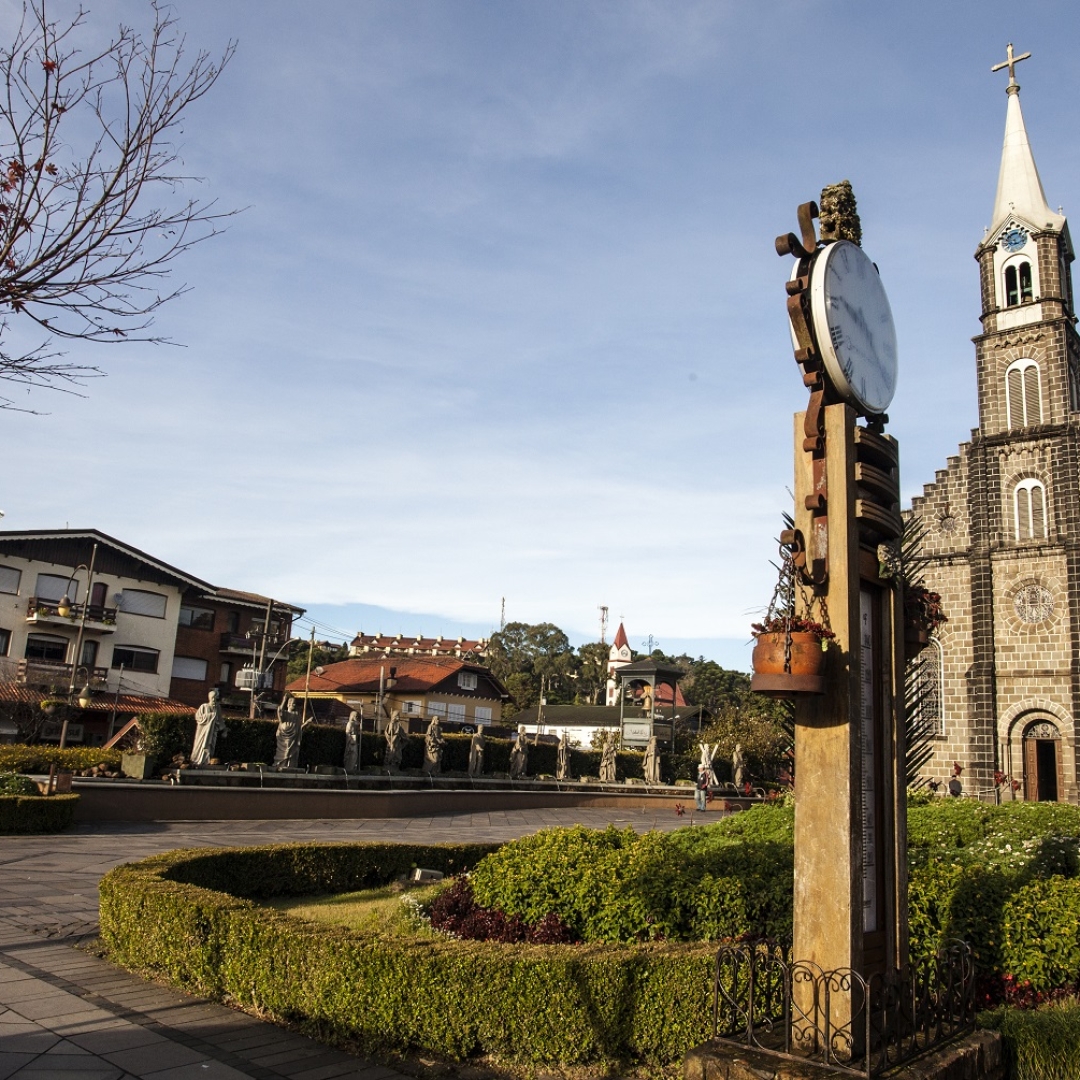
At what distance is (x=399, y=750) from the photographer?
95.9ft

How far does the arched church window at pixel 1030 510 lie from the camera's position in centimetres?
3481

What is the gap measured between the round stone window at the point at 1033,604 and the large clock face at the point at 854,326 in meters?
32.1

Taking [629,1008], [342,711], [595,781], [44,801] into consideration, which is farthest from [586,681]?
[629,1008]

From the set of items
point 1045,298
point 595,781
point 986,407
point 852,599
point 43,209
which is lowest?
point 595,781

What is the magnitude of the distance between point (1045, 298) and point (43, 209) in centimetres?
3777

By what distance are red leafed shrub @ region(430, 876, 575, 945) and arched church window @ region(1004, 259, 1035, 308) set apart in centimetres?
3555

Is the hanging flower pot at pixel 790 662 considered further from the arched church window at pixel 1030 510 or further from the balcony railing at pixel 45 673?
the balcony railing at pixel 45 673

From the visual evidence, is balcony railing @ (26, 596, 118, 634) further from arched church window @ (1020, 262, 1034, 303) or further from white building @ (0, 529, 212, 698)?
arched church window @ (1020, 262, 1034, 303)

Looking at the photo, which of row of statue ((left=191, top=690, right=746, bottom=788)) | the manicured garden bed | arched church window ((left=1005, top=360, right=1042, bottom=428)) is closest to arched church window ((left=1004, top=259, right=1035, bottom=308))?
arched church window ((left=1005, top=360, right=1042, bottom=428))

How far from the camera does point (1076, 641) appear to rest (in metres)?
32.8

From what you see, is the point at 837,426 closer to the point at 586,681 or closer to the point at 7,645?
the point at 7,645

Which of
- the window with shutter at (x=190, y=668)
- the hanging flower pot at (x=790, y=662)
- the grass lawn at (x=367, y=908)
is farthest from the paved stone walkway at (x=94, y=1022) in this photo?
the window with shutter at (x=190, y=668)

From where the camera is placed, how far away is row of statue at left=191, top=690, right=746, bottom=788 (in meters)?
22.2

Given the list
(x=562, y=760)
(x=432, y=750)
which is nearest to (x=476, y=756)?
(x=432, y=750)
